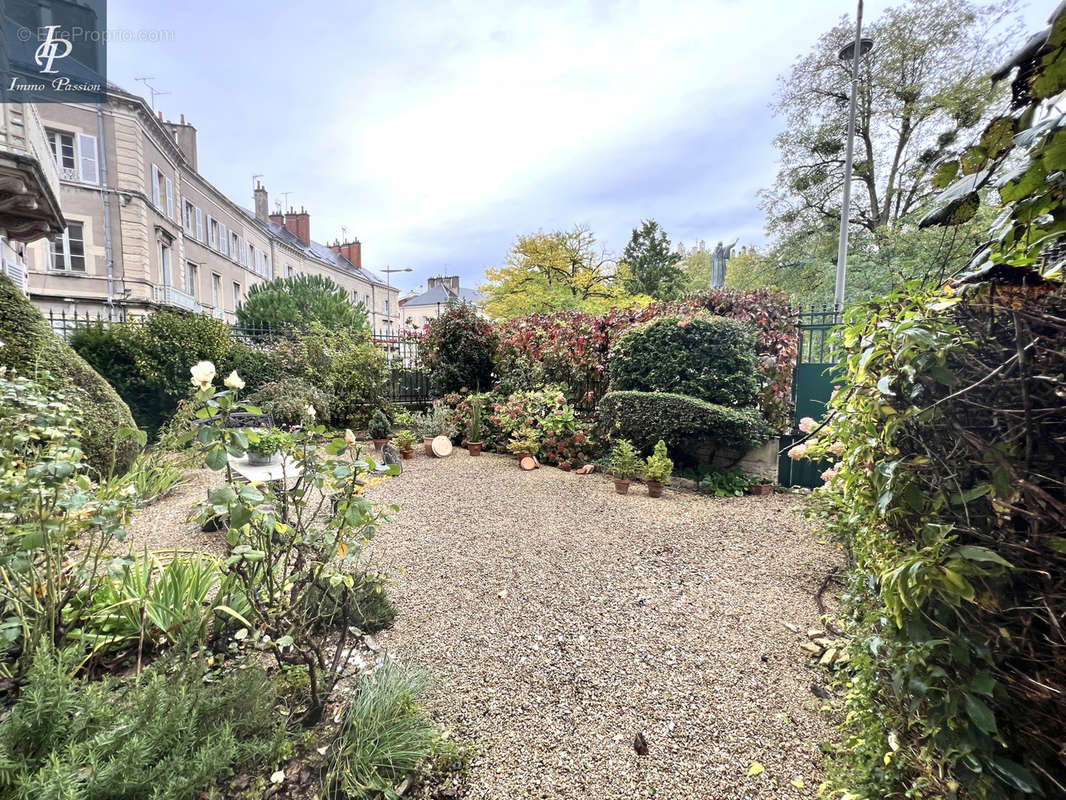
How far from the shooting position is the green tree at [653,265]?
19609mm

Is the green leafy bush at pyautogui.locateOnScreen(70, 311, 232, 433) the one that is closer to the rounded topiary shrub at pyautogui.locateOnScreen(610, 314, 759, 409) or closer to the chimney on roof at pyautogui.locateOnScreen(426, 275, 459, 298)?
the rounded topiary shrub at pyautogui.locateOnScreen(610, 314, 759, 409)

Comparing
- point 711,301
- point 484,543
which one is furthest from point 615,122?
point 484,543

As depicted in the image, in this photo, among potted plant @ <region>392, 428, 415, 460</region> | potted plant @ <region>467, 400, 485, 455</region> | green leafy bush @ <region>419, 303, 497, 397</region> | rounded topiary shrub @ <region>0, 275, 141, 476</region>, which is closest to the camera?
rounded topiary shrub @ <region>0, 275, 141, 476</region>

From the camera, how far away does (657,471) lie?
15.8ft

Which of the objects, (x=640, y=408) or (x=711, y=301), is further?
(x=711, y=301)

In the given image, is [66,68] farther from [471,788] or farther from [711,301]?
[471,788]

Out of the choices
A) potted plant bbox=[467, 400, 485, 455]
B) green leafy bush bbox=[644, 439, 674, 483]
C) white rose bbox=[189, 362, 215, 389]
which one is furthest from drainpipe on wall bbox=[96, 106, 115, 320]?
white rose bbox=[189, 362, 215, 389]

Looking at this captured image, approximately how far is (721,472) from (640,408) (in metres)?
1.23

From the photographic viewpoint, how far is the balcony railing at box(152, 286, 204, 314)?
17.7 metres

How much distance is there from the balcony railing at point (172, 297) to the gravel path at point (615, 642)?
19.2 m

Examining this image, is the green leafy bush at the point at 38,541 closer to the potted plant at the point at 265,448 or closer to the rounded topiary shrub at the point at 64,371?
the potted plant at the point at 265,448

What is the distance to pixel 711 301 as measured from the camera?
595 centimetres

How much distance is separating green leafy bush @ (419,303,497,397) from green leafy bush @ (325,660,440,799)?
675 cm

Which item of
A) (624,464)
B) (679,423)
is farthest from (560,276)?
(624,464)
